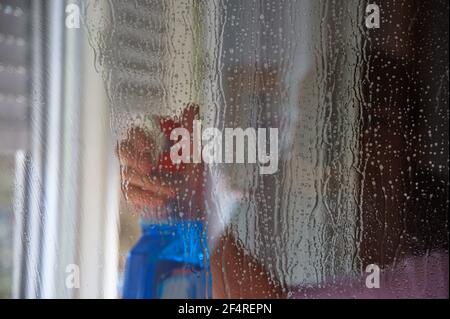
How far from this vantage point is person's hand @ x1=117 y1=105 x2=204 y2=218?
753 mm

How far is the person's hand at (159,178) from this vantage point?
75cm

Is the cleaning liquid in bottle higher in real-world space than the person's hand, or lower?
lower

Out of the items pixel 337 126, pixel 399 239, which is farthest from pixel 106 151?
pixel 399 239

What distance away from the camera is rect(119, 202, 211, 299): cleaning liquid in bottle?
75 centimetres

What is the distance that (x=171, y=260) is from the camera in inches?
29.7

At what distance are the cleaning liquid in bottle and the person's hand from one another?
2 cm

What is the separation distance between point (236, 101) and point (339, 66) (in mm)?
175

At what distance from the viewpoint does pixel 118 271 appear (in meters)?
0.75

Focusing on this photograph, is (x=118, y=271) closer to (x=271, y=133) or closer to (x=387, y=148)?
(x=271, y=133)

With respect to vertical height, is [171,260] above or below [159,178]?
below

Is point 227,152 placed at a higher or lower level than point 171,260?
higher

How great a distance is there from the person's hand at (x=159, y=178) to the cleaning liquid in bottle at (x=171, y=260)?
0.02 metres

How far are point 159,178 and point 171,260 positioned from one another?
0.43 ft
